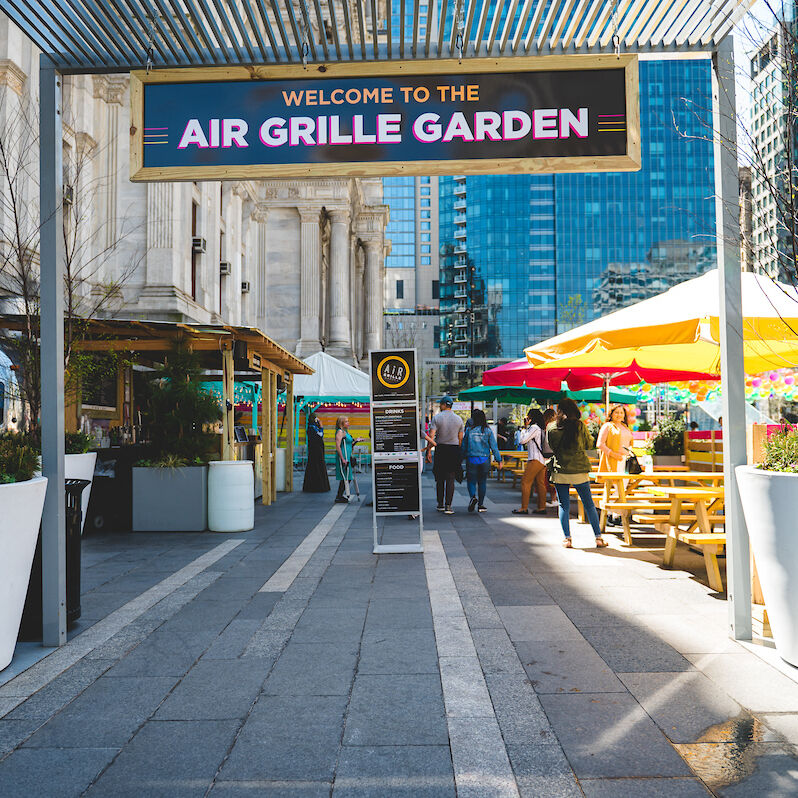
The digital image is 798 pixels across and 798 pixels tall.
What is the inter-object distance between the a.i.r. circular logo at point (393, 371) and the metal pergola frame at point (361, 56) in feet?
16.2

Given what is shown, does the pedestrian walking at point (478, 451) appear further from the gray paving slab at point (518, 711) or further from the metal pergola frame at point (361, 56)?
the gray paving slab at point (518, 711)

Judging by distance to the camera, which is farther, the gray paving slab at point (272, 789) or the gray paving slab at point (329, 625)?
the gray paving slab at point (329, 625)

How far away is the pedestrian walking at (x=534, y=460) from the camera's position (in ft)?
44.5

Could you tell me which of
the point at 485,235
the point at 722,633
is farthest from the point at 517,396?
the point at 485,235

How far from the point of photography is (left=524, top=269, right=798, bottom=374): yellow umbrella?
7246 mm

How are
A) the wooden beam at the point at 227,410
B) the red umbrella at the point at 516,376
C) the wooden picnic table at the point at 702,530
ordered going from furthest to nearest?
1. the red umbrella at the point at 516,376
2. the wooden beam at the point at 227,410
3. the wooden picnic table at the point at 702,530

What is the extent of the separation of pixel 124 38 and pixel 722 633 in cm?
565

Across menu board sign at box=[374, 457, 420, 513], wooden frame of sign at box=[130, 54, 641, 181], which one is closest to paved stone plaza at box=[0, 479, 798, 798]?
menu board sign at box=[374, 457, 420, 513]

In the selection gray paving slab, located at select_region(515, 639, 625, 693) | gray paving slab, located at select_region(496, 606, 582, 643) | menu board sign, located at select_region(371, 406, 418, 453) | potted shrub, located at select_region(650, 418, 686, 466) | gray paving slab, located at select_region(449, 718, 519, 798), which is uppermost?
menu board sign, located at select_region(371, 406, 418, 453)

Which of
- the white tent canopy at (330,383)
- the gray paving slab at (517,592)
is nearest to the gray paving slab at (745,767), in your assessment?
the gray paving slab at (517,592)

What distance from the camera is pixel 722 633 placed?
18.1 ft

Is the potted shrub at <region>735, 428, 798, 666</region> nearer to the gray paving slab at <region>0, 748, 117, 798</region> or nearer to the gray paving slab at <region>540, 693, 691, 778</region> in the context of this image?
the gray paving slab at <region>540, 693, 691, 778</region>

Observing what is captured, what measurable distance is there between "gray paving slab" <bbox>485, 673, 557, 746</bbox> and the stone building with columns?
507cm

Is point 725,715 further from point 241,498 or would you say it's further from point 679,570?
point 241,498
